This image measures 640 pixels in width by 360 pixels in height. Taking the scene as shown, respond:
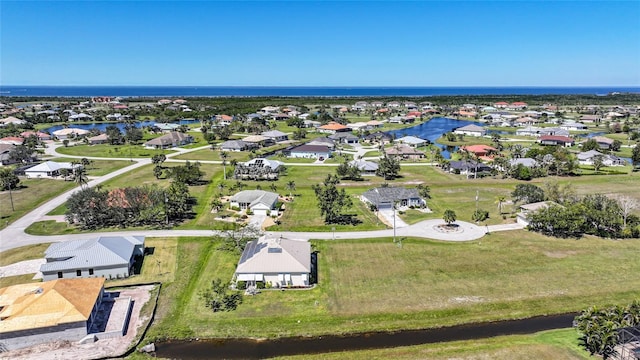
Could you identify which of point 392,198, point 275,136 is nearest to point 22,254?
point 392,198

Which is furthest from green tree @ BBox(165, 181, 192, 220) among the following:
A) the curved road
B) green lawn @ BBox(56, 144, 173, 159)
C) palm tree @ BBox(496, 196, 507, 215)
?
green lawn @ BBox(56, 144, 173, 159)

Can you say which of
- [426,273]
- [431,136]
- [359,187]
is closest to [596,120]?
[431,136]

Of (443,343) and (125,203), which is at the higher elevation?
(125,203)

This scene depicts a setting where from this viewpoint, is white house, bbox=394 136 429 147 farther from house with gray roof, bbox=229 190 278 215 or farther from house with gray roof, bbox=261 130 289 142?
house with gray roof, bbox=229 190 278 215

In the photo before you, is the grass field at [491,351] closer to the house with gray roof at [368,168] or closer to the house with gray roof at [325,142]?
the house with gray roof at [368,168]

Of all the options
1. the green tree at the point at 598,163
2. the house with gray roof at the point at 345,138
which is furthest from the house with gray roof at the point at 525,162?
the house with gray roof at the point at 345,138

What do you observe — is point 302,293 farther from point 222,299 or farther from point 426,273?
point 426,273

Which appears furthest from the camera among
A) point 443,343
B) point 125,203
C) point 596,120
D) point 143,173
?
point 596,120
